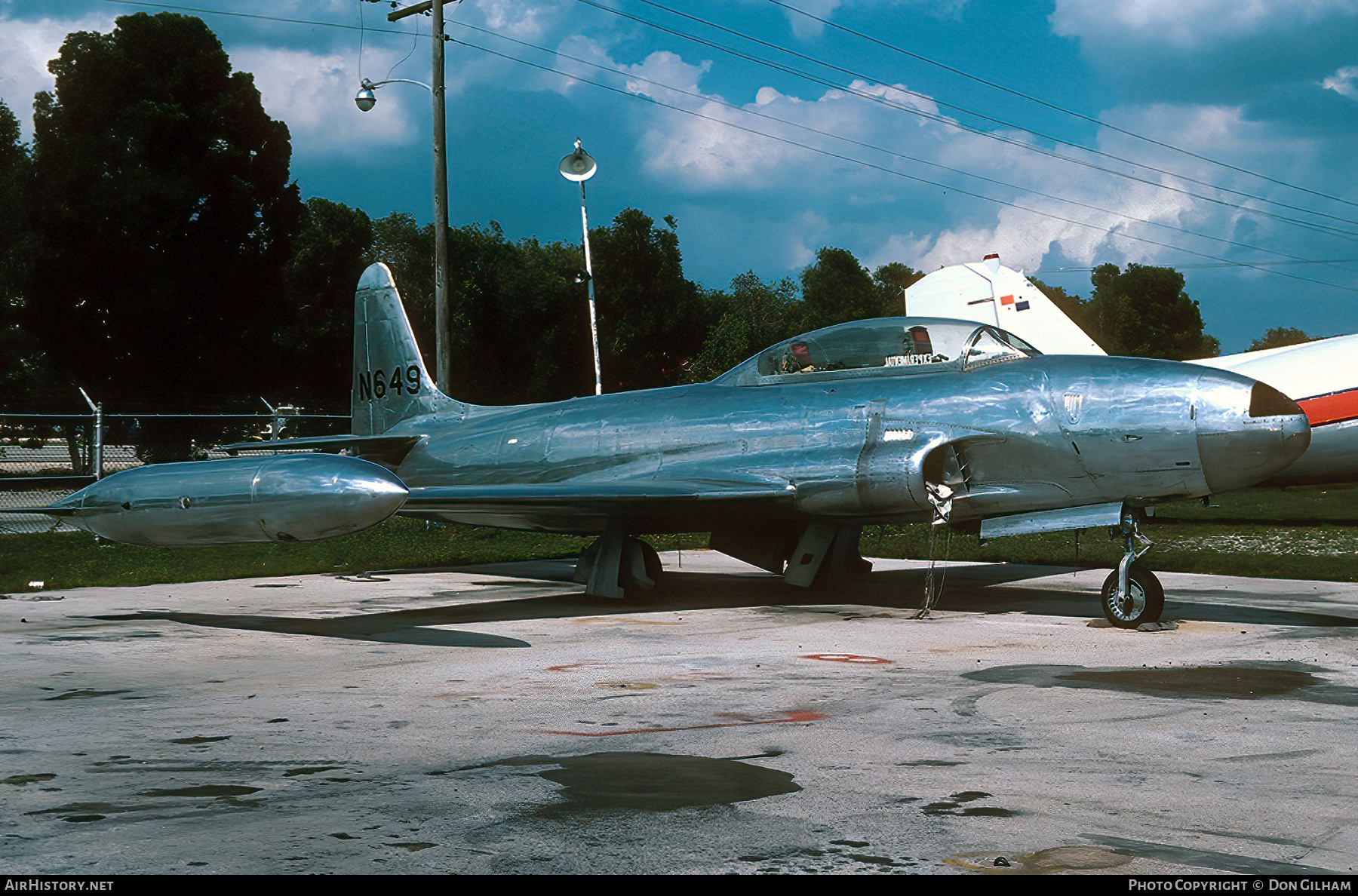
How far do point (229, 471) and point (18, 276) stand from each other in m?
33.7

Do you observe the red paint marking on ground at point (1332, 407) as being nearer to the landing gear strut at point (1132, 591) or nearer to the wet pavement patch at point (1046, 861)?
the landing gear strut at point (1132, 591)

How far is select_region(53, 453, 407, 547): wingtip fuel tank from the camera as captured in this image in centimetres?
915

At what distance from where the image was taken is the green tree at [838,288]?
92500 millimetres

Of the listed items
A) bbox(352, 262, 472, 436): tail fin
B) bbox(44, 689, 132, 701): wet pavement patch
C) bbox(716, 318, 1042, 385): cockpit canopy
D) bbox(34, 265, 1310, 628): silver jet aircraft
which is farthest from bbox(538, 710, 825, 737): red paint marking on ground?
bbox(352, 262, 472, 436): tail fin

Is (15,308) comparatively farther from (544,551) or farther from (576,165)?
(544,551)

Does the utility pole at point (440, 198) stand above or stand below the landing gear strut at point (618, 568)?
above

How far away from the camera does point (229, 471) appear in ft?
32.3

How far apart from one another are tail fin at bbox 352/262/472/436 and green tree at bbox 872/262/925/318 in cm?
8104

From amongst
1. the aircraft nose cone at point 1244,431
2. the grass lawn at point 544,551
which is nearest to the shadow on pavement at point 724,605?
the grass lawn at point 544,551

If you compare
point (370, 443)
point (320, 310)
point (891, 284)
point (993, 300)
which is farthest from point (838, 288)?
point (370, 443)

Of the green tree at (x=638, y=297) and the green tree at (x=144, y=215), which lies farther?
the green tree at (x=638, y=297)

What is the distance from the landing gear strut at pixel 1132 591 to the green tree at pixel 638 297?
71249 mm

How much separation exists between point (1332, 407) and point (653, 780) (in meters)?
21.4
